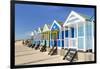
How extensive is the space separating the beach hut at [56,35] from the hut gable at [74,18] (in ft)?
0.32

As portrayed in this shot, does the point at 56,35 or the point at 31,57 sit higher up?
the point at 56,35

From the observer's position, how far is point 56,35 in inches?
89.0

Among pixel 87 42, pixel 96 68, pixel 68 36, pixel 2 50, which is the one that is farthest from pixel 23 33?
pixel 96 68

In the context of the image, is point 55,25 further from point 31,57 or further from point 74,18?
point 31,57

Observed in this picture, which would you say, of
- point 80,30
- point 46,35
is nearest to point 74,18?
point 80,30

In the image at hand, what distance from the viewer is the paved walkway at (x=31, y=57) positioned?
2111 millimetres

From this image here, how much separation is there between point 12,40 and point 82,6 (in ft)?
3.15

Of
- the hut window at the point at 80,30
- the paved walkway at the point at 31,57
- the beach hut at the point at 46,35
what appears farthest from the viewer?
the hut window at the point at 80,30

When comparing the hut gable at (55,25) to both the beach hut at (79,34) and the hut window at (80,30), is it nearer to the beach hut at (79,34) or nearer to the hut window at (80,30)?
the beach hut at (79,34)

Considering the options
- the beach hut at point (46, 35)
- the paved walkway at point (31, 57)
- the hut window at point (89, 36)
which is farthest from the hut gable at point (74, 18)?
the paved walkway at point (31, 57)

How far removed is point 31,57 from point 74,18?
710mm

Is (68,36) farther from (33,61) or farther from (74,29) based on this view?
(33,61)

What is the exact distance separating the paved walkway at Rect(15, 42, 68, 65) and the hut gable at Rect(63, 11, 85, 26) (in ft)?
1.46

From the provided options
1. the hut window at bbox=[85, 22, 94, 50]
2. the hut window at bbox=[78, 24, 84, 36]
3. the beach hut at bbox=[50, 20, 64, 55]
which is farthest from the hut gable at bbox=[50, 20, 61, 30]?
the hut window at bbox=[85, 22, 94, 50]
